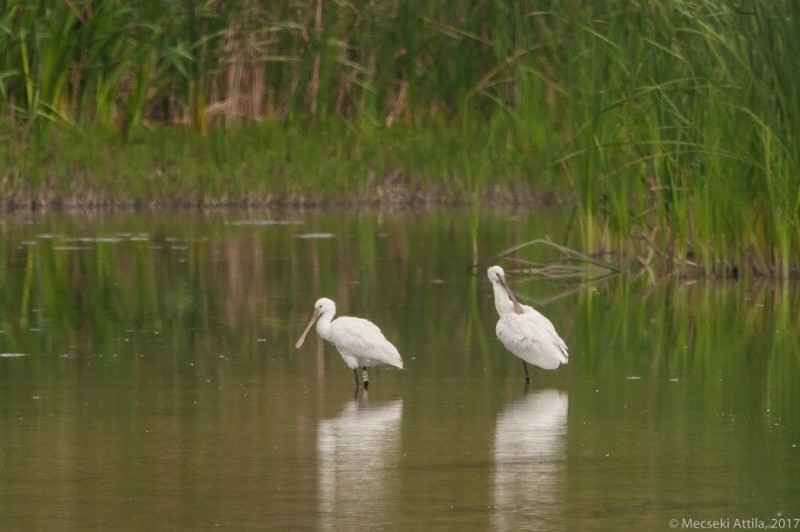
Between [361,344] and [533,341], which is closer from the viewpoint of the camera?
[361,344]

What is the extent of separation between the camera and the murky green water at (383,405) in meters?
6.73

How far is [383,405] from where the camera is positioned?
29.2 feet

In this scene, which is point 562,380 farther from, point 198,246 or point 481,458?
point 198,246

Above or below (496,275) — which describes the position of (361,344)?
below

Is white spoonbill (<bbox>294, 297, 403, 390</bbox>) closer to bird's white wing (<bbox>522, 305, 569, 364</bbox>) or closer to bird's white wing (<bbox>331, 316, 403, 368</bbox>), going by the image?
bird's white wing (<bbox>331, 316, 403, 368</bbox>)

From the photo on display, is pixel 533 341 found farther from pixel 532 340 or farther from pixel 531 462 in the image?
pixel 531 462

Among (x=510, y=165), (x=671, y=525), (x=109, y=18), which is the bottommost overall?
(x=671, y=525)

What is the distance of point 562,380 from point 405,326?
2.13m

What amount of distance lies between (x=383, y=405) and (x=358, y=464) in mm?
1471

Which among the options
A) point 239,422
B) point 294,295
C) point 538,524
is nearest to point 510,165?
point 294,295

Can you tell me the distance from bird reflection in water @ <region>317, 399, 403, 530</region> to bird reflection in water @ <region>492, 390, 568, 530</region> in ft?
1.24

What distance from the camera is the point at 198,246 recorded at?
16859 millimetres

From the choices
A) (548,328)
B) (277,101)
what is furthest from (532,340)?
(277,101)

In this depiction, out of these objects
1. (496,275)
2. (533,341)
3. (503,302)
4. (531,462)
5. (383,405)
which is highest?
(496,275)
